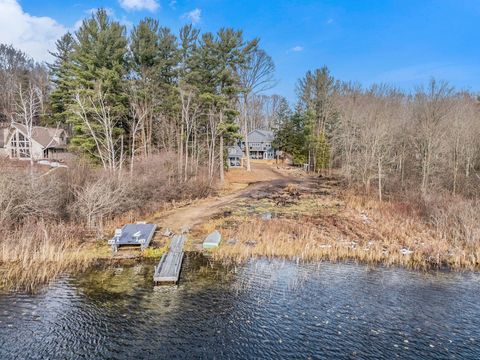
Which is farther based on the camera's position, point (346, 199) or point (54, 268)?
point (346, 199)

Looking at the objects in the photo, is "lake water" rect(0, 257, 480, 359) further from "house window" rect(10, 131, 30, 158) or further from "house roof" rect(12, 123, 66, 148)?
"house window" rect(10, 131, 30, 158)

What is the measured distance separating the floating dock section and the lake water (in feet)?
7.19

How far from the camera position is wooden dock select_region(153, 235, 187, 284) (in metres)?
12.1

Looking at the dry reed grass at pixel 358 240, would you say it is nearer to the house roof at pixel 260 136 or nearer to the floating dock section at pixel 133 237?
the floating dock section at pixel 133 237

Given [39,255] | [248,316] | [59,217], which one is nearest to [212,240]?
[248,316]

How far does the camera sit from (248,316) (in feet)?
32.7

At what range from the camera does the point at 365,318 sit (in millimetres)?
9820

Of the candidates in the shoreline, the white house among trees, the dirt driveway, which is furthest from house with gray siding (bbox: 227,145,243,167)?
the shoreline

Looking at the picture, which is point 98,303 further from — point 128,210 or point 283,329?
point 128,210

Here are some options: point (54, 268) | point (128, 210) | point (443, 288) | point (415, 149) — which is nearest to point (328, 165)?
point (415, 149)

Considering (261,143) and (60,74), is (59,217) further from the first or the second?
(261,143)

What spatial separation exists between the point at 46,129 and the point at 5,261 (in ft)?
121

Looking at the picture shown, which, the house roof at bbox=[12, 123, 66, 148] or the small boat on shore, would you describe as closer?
the small boat on shore

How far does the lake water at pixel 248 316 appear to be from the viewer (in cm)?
829
